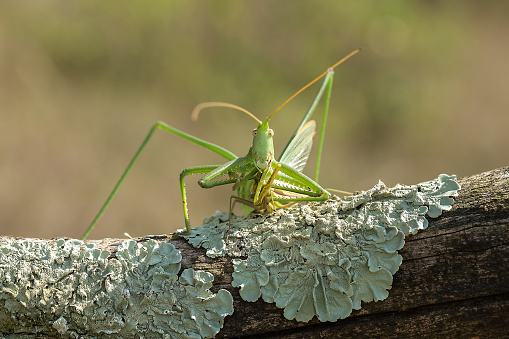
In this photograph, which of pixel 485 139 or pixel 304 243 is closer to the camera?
pixel 304 243

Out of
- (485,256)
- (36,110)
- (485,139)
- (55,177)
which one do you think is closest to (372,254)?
(485,256)

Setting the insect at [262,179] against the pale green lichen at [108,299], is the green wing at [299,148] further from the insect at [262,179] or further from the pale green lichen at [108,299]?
the pale green lichen at [108,299]

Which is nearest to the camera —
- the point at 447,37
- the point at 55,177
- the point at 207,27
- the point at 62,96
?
the point at 55,177

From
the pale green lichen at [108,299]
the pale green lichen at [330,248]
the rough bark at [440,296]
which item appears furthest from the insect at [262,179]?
the rough bark at [440,296]

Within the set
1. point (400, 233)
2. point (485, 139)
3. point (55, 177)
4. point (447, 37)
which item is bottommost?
point (400, 233)

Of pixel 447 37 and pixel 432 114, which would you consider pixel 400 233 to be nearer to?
pixel 432 114

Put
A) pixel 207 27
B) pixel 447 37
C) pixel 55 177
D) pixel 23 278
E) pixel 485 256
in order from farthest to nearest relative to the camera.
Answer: pixel 447 37, pixel 207 27, pixel 55 177, pixel 23 278, pixel 485 256

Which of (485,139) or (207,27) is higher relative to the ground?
(207,27)

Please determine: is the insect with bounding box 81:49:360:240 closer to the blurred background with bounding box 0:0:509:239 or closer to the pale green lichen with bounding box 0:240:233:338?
the pale green lichen with bounding box 0:240:233:338
